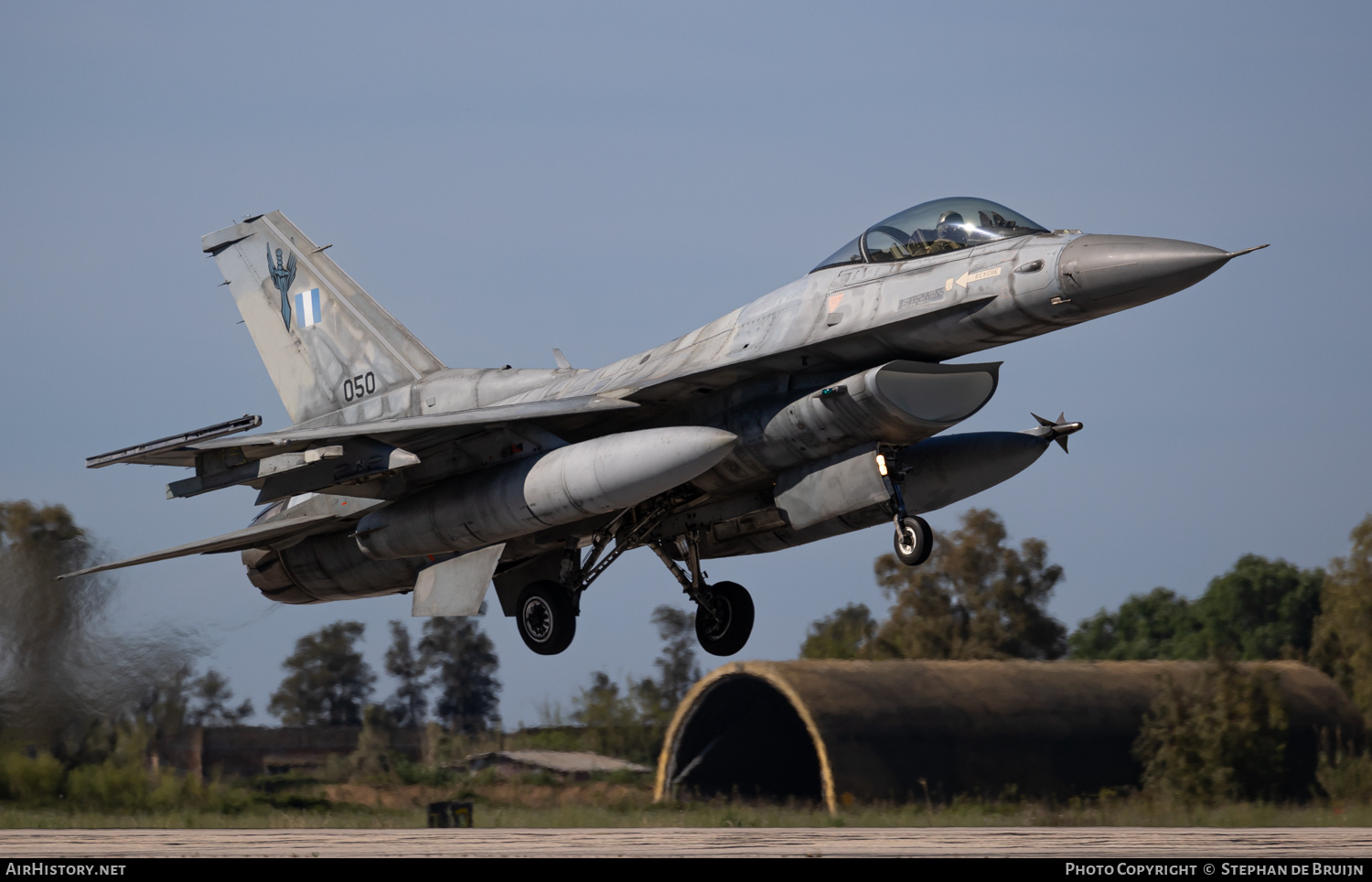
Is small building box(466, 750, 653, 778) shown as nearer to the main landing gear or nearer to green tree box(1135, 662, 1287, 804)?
green tree box(1135, 662, 1287, 804)

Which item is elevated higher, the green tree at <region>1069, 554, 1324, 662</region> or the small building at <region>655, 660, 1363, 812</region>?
the green tree at <region>1069, 554, 1324, 662</region>

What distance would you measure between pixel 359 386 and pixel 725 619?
6.09 m

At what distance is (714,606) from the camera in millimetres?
17828

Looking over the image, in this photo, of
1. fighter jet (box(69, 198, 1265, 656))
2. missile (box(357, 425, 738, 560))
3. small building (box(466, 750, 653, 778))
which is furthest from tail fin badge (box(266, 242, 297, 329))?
small building (box(466, 750, 653, 778))

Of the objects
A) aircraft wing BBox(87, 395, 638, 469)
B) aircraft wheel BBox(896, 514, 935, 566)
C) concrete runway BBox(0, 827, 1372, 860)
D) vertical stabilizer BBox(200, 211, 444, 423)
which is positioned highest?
vertical stabilizer BBox(200, 211, 444, 423)

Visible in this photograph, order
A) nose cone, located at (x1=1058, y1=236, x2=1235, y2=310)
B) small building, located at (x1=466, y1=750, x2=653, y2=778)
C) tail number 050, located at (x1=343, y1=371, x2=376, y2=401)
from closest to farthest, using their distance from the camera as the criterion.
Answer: nose cone, located at (x1=1058, y1=236, x2=1235, y2=310)
tail number 050, located at (x1=343, y1=371, x2=376, y2=401)
small building, located at (x1=466, y1=750, x2=653, y2=778)

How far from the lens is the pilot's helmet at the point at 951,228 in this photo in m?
14.6

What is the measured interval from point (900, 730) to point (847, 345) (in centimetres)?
1812

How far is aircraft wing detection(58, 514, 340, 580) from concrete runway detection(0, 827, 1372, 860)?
3.63 m

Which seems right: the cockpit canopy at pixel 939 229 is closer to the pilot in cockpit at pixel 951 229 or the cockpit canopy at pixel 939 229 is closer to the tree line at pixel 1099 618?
the pilot in cockpit at pixel 951 229

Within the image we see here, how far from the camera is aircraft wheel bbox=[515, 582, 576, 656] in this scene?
17484 mm

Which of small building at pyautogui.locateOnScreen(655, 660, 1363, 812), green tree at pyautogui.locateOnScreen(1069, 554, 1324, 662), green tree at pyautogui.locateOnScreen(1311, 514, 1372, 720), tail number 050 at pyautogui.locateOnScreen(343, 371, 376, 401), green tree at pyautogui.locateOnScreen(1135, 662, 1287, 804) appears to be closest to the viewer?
tail number 050 at pyautogui.locateOnScreen(343, 371, 376, 401)
